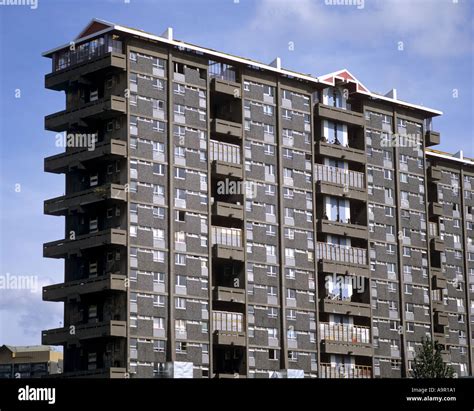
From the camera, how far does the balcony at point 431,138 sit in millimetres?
140500

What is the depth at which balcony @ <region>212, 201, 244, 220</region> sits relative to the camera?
114 meters

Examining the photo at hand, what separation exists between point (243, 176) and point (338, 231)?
46.2 feet

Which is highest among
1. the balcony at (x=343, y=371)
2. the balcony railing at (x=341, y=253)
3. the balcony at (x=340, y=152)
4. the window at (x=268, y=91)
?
the window at (x=268, y=91)

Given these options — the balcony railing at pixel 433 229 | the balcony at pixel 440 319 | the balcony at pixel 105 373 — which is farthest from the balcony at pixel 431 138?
the balcony at pixel 105 373

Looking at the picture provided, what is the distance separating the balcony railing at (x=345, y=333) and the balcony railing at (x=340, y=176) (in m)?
15.7

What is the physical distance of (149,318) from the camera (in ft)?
351

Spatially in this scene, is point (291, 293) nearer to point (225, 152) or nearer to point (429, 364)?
point (225, 152)

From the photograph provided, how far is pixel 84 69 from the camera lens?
4397 inches

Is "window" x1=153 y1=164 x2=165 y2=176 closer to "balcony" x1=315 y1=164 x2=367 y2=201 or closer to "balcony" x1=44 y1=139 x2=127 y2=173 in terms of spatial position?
"balcony" x1=44 y1=139 x2=127 y2=173

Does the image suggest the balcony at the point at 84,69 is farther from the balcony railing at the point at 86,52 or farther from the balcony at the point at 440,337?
the balcony at the point at 440,337

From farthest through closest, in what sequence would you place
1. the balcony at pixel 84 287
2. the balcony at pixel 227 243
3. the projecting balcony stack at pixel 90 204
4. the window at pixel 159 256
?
the balcony at pixel 227 243 → the window at pixel 159 256 → the projecting balcony stack at pixel 90 204 → the balcony at pixel 84 287
